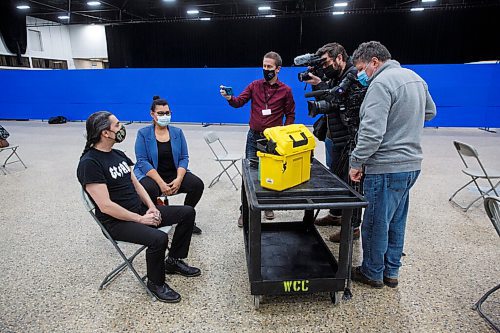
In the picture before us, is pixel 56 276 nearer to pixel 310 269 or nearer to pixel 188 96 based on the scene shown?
pixel 310 269

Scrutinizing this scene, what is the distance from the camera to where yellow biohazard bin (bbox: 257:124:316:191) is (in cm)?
168

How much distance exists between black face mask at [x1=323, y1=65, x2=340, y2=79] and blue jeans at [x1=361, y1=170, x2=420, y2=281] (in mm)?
967

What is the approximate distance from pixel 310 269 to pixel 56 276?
1712 mm

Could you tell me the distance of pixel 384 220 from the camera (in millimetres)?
1896

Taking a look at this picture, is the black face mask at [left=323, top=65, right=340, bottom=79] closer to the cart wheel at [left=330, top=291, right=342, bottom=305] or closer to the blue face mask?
the blue face mask

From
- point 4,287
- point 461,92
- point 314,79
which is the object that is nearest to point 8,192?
point 4,287

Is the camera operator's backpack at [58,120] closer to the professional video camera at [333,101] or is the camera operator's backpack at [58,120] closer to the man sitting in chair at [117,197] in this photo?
the man sitting in chair at [117,197]

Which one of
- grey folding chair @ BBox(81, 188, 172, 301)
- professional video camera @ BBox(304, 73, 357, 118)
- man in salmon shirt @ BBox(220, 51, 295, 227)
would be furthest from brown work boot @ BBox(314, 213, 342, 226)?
grey folding chair @ BBox(81, 188, 172, 301)

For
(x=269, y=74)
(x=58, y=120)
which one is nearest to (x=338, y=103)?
Result: (x=269, y=74)

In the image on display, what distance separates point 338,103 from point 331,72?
1.55ft

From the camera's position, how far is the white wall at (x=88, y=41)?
1702cm

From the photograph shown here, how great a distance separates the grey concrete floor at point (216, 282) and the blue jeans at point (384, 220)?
161mm

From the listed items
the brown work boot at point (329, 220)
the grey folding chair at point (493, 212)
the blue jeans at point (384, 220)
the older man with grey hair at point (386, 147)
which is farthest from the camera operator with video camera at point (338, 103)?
the grey folding chair at point (493, 212)

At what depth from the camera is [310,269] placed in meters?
2.01
